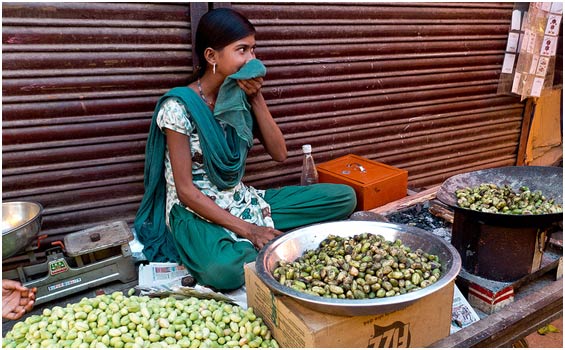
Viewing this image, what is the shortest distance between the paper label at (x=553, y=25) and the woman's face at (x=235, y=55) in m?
3.59

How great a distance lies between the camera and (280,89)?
3.79 meters

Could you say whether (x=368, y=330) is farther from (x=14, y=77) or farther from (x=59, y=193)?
(x=14, y=77)

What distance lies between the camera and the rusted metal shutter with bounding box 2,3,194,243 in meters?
2.92

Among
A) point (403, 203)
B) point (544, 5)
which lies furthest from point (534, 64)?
point (403, 203)

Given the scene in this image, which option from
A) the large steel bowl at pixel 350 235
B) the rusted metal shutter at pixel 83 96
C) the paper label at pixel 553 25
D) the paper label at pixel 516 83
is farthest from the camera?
the paper label at pixel 516 83

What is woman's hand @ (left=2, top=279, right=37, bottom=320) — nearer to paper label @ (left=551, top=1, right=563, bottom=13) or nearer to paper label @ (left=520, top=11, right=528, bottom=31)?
paper label @ (left=520, top=11, right=528, bottom=31)

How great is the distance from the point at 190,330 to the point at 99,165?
164 cm

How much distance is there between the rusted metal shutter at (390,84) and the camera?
3.80 m

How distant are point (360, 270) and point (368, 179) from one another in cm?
164

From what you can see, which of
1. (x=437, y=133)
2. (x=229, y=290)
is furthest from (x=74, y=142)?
(x=437, y=133)

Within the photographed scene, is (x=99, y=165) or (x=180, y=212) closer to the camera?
(x=180, y=212)

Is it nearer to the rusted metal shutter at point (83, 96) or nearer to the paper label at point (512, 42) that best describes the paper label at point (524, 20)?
the paper label at point (512, 42)

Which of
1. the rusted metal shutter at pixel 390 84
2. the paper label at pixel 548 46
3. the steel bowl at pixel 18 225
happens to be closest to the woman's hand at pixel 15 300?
the steel bowl at pixel 18 225

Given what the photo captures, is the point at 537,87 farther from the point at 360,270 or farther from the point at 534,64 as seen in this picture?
the point at 360,270
